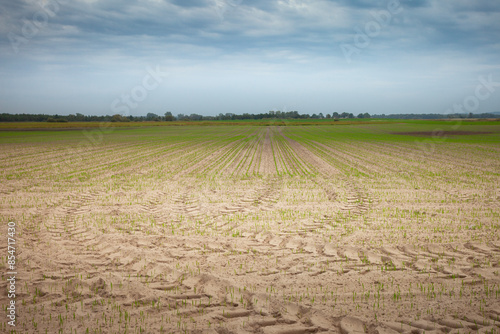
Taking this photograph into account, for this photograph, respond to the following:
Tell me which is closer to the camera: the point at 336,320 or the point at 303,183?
the point at 336,320

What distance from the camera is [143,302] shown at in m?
5.11

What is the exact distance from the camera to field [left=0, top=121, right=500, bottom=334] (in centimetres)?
471

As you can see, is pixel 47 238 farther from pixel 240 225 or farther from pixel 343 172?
pixel 343 172

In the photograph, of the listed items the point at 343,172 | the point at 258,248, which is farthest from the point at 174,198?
the point at 343,172

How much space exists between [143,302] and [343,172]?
14.5 meters

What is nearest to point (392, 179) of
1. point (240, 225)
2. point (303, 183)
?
point (303, 183)

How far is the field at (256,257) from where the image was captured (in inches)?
185

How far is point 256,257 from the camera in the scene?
22.3 feet

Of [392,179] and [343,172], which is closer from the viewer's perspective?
[392,179]

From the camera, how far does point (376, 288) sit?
17.9 ft

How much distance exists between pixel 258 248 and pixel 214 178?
9.20 m

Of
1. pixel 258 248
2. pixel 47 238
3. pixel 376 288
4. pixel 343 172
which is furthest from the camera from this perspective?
pixel 343 172

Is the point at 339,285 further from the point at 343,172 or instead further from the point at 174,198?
the point at 343,172

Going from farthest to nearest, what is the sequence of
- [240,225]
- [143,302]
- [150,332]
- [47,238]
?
[240,225] → [47,238] → [143,302] → [150,332]
